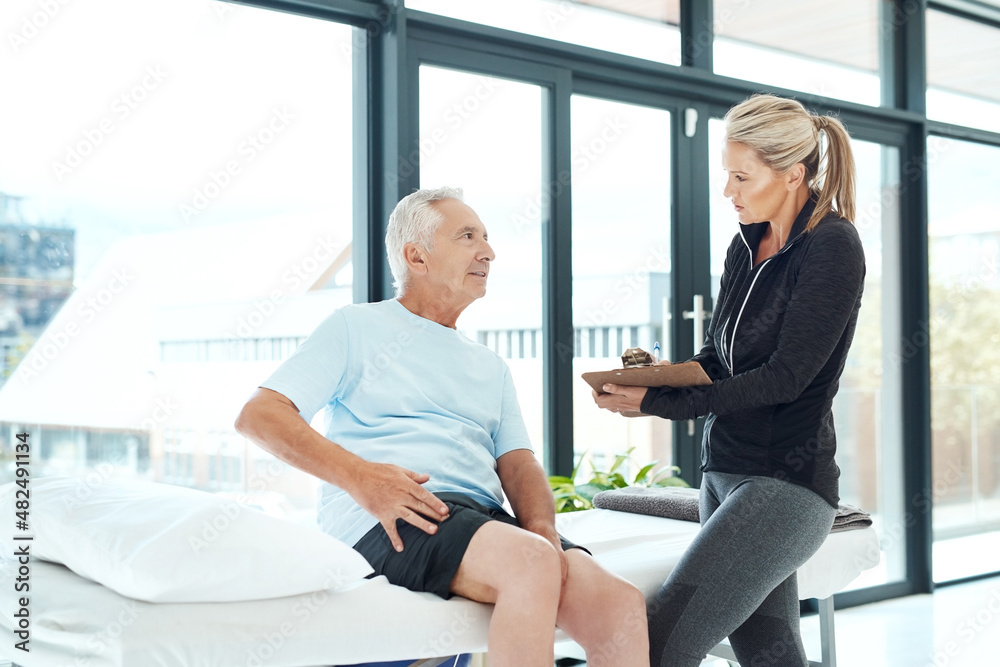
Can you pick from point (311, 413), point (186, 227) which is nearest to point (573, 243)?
point (186, 227)

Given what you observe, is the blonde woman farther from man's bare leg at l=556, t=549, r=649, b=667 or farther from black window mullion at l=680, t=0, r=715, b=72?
black window mullion at l=680, t=0, r=715, b=72

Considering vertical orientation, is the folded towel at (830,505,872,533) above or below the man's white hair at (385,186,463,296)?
below

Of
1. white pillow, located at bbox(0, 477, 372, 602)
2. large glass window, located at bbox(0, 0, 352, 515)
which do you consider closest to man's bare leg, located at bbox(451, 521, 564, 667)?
white pillow, located at bbox(0, 477, 372, 602)

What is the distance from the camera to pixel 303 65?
8.33 feet

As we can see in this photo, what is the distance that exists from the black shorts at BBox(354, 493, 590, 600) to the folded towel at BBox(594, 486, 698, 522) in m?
0.85

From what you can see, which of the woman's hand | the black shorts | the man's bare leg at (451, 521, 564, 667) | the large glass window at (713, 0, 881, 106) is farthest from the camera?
the large glass window at (713, 0, 881, 106)

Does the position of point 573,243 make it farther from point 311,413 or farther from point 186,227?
point 311,413

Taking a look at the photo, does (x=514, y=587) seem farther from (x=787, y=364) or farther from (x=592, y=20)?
(x=592, y=20)

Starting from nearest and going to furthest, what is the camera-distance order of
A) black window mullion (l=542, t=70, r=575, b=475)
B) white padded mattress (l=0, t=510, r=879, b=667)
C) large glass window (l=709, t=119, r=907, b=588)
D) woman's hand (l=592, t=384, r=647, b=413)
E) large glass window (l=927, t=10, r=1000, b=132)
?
1. white padded mattress (l=0, t=510, r=879, b=667)
2. woman's hand (l=592, t=384, r=647, b=413)
3. black window mullion (l=542, t=70, r=575, b=475)
4. large glass window (l=709, t=119, r=907, b=588)
5. large glass window (l=927, t=10, r=1000, b=132)

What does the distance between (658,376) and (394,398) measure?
49 centimetres

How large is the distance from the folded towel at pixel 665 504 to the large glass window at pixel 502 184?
48 cm

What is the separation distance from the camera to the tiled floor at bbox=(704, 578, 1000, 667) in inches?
112

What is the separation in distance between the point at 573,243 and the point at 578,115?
1.37 feet

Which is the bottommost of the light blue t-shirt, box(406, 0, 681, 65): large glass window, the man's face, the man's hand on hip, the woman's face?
the man's hand on hip
